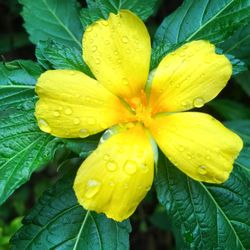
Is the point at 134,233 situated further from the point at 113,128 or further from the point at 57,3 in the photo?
the point at 113,128

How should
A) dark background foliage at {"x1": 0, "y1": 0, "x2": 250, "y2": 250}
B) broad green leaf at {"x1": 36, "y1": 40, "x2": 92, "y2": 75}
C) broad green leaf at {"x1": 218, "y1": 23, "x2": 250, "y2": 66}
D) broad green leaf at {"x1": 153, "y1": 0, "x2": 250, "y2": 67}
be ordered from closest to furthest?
1. broad green leaf at {"x1": 36, "y1": 40, "x2": 92, "y2": 75}
2. broad green leaf at {"x1": 153, "y1": 0, "x2": 250, "y2": 67}
3. broad green leaf at {"x1": 218, "y1": 23, "x2": 250, "y2": 66}
4. dark background foliage at {"x1": 0, "y1": 0, "x2": 250, "y2": 250}

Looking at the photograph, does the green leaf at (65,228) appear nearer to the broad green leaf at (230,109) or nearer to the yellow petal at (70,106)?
the yellow petal at (70,106)

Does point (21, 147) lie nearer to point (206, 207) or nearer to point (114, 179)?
point (114, 179)

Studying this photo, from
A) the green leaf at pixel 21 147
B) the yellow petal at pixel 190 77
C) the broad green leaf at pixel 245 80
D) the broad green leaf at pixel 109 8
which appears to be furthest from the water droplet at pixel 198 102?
the broad green leaf at pixel 245 80

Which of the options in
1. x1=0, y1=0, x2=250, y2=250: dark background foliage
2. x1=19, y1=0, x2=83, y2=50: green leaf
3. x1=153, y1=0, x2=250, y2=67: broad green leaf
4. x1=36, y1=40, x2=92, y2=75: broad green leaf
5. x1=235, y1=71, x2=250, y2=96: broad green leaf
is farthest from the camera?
x1=0, y1=0, x2=250, y2=250: dark background foliage

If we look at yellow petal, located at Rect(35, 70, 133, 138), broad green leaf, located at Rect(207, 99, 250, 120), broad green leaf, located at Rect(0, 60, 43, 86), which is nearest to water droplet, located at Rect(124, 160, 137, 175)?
yellow petal, located at Rect(35, 70, 133, 138)

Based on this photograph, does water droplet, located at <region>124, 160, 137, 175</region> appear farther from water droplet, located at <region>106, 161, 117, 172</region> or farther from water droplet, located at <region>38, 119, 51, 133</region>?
water droplet, located at <region>38, 119, 51, 133</region>

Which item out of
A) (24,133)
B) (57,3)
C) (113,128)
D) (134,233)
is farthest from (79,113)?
(134,233)
